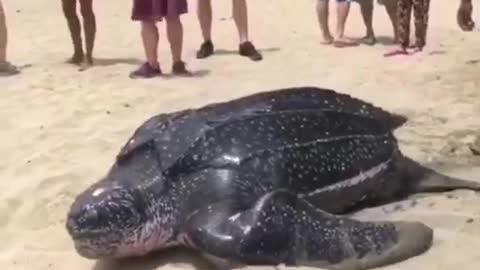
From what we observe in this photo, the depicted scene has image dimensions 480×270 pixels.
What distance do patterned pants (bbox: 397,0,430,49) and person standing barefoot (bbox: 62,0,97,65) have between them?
243cm

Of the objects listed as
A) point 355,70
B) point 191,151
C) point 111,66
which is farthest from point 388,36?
point 191,151

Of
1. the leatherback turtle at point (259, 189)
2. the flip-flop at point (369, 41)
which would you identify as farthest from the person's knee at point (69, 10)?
the leatherback turtle at point (259, 189)

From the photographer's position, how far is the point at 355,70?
291 inches

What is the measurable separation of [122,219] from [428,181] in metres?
1.41

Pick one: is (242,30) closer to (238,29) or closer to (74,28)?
(238,29)

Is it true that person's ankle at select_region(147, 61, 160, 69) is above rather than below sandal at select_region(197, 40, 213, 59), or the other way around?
above

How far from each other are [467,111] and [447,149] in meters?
0.91

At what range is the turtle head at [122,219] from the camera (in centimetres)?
362

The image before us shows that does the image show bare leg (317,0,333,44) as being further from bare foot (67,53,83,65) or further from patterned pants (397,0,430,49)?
bare foot (67,53,83,65)

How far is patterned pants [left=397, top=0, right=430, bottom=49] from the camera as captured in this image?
7.98 meters

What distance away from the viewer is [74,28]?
8.07 metres

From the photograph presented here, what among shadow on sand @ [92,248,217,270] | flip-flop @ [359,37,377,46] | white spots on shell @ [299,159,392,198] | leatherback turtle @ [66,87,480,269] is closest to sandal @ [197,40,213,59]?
flip-flop @ [359,37,377,46]

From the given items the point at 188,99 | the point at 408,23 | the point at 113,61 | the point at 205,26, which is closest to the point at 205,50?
the point at 205,26

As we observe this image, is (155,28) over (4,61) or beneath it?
over
